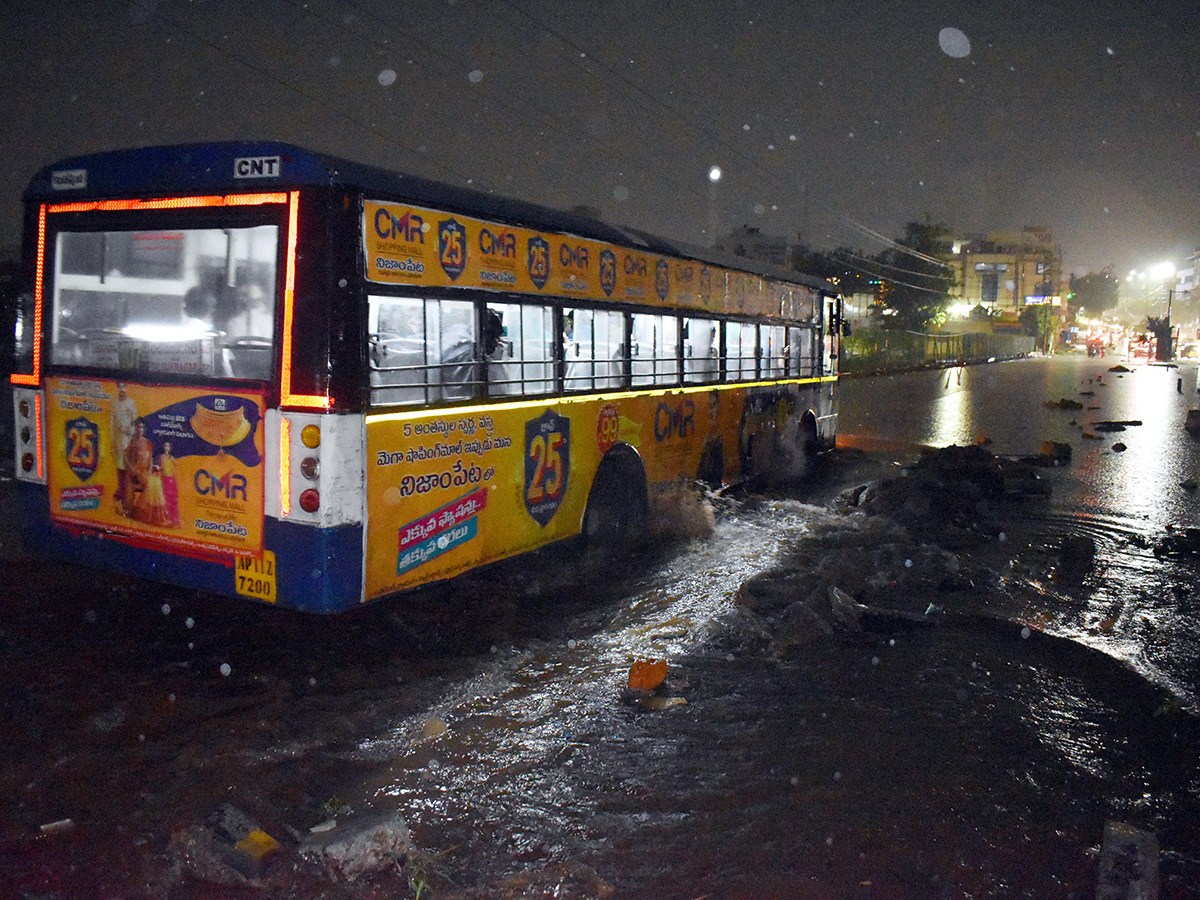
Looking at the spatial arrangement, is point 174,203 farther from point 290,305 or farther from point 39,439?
point 39,439

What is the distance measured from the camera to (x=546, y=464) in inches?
284

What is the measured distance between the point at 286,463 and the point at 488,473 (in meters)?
1.57

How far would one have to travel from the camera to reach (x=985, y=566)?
8547 millimetres

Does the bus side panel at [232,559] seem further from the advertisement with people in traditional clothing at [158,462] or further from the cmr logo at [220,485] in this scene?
the cmr logo at [220,485]

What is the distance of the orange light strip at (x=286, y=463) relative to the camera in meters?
5.15

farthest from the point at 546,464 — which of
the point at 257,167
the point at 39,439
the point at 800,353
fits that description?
the point at 800,353

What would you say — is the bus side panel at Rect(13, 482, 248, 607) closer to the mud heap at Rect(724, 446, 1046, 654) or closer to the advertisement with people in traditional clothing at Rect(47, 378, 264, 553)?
the advertisement with people in traditional clothing at Rect(47, 378, 264, 553)

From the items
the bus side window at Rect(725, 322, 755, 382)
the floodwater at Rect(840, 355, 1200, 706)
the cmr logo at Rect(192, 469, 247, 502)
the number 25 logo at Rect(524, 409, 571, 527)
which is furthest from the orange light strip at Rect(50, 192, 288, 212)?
the bus side window at Rect(725, 322, 755, 382)

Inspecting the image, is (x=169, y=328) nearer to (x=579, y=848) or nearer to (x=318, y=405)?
(x=318, y=405)

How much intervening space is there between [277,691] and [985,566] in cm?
629

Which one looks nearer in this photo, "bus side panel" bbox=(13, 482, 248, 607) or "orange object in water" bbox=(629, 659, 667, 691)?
"orange object in water" bbox=(629, 659, 667, 691)

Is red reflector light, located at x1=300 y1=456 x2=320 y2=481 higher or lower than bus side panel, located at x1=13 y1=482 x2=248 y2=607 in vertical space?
higher

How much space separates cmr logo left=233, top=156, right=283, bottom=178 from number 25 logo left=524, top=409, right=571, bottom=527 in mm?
2578

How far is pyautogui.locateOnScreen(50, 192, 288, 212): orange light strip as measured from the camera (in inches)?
205
